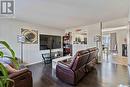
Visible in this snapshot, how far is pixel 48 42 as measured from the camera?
8.23 metres

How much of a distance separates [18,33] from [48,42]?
7.61 ft

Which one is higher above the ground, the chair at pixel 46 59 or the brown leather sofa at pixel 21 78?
the brown leather sofa at pixel 21 78

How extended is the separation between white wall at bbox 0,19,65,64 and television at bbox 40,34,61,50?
0.31m

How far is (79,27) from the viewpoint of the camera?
30.3 ft

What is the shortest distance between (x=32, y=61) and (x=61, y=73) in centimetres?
352

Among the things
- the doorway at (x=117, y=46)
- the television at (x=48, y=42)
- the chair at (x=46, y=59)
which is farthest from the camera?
the doorway at (x=117, y=46)

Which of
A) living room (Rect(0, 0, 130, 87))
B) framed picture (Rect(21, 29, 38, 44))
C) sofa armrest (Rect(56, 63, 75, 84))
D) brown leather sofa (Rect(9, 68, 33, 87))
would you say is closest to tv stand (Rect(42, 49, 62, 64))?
living room (Rect(0, 0, 130, 87))

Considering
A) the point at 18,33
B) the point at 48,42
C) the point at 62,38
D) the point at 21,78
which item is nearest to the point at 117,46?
the point at 62,38

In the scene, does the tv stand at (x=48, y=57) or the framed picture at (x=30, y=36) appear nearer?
the framed picture at (x=30, y=36)

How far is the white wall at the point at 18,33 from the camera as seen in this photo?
5664mm

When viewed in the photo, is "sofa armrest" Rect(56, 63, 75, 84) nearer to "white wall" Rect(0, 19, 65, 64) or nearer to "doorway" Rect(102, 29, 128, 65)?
"white wall" Rect(0, 19, 65, 64)

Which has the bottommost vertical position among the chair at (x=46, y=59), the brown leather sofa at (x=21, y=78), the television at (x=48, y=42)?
the chair at (x=46, y=59)

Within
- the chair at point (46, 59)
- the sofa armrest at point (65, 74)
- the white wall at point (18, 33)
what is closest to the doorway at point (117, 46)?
the chair at point (46, 59)

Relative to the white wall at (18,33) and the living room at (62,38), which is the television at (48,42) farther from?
the white wall at (18,33)
